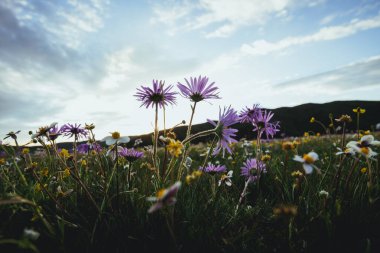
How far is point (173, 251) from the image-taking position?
1644mm

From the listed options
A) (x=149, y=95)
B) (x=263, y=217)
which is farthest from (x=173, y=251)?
(x=149, y=95)

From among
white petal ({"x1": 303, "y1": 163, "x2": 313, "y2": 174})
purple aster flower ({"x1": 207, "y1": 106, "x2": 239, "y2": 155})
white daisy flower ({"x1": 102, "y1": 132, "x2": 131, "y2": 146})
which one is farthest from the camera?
purple aster flower ({"x1": 207, "y1": 106, "x2": 239, "y2": 155})

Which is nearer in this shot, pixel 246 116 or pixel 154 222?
pixel 154 222

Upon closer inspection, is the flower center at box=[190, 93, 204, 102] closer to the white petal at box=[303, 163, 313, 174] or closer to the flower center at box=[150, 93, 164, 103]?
the flower center at box=[150, 93, 164, 103]

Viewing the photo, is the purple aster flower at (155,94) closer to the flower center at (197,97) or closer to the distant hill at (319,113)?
the flower center at (197,97)

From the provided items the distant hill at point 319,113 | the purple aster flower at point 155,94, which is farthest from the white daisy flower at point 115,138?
the distant hill at point 319,113

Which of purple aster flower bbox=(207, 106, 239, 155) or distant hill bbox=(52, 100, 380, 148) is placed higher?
distant hill bbox=(52, 100, 380, 148)

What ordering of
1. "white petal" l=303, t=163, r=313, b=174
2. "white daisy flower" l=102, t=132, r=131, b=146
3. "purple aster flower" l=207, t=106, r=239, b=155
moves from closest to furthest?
"white petal" l=303, t=163, r=313, b=174 → "white daisy flower" l=102, t=132, r=131, b=146 → "purple aster flower" l=207, t=106, r=239, b=155

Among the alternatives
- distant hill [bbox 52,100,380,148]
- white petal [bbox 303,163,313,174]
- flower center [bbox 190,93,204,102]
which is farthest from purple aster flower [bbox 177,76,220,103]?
distant hill [bbox 52,100,380,148]

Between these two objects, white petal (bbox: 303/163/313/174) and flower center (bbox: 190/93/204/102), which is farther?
flower center (bbox: 190/93/204/102)

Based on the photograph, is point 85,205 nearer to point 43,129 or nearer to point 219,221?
point 43,129

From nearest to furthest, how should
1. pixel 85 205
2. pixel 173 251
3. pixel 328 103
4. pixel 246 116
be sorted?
pixel 173 251 → pixel 85 205 → pixel 246 116 → pixel 328 103

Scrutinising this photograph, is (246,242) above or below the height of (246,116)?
below

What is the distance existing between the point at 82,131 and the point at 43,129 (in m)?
0.66
